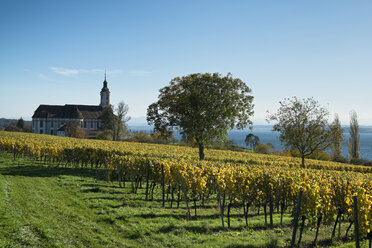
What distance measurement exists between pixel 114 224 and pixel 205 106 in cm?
1732

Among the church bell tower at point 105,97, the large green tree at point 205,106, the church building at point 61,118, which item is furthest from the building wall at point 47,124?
the large green tree at point 205,106

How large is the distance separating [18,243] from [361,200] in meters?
10.1

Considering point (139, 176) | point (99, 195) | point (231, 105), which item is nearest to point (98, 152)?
point (139, 176)

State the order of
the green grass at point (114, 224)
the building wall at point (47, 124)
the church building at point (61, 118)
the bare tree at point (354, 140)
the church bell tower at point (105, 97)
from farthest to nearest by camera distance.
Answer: the church bell tower at point (105, 97) < the church building at point (61, 118) < the building wall at point (47, 124) < the bare tree at point (354, 140) < the green grass at point (114, 224)

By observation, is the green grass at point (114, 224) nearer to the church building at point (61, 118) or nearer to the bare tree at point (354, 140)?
the bare tree at point (354, 140)

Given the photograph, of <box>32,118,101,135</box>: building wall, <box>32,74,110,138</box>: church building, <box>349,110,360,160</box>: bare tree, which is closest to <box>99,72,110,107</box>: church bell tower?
<box>32,74,110,138</box>: church building

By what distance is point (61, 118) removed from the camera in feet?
336

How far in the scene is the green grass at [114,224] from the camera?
778 centimetres

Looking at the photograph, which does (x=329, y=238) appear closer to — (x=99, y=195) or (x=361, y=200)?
(x=361, y=200)

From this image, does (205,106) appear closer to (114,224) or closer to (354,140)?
(114,224)

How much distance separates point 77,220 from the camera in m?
9.27

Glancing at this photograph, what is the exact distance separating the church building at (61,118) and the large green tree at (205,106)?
→ 254 ft

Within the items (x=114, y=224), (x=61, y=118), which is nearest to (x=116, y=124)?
(x=61, y=118)

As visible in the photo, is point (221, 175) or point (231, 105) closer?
point (221, 175)
